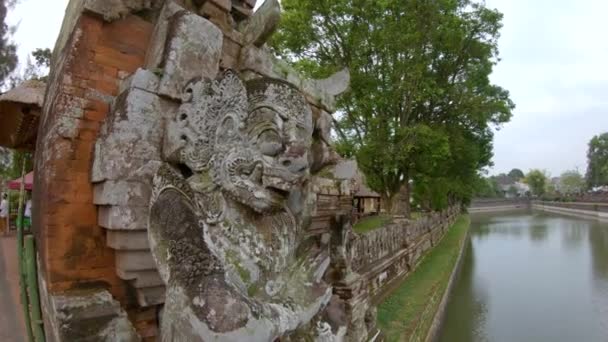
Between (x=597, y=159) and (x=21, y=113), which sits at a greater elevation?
(x=597, y=159)

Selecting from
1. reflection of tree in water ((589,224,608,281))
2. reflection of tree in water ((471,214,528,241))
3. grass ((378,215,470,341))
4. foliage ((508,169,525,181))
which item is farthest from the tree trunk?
foliage ((508,169,525,181))

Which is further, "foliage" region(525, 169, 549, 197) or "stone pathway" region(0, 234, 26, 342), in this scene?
"foliage" region(525, 169, 549, 197)

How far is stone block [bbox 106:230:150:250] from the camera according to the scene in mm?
2008

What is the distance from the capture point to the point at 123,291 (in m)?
2.17

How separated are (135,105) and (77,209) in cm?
63

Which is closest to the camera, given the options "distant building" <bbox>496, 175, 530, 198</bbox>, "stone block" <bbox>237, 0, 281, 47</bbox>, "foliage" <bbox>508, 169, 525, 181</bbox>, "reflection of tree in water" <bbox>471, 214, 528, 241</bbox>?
"stone block" <bbox>237, 0, 281, 47</bbox>

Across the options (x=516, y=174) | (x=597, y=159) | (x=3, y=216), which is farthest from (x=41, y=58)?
(x=516, y=174)

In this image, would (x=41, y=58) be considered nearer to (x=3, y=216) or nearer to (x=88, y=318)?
(x=3, y=216)

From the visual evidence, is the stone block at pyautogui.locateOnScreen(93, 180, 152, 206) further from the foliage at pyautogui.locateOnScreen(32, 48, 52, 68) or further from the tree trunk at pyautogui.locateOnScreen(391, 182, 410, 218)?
the foliage at pyautogui.locateOnScreen(32, 48, 52, 68)

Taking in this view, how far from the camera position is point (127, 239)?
2.02 meters

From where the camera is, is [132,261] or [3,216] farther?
[3,216]

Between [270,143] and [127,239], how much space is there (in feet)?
3.01

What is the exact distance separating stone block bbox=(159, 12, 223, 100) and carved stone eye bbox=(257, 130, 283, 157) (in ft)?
1.76

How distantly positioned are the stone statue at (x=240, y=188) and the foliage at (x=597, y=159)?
232ft
